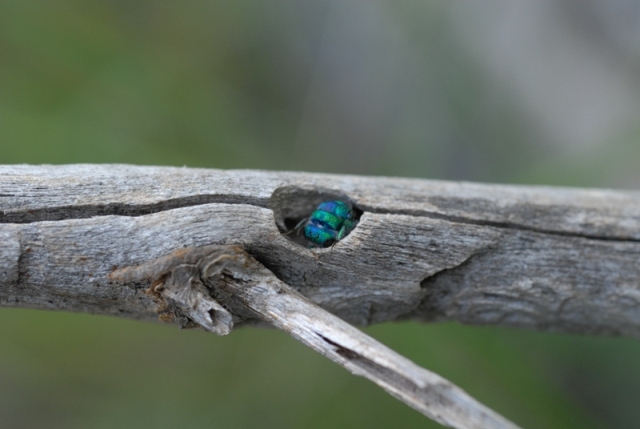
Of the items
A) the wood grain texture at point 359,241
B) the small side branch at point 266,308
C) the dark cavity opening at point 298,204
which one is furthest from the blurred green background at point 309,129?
the small side branch at point 266,308

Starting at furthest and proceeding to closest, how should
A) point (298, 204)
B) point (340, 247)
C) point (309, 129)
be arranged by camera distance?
point (309, 129) → point (298, 204) → point (340, 247)

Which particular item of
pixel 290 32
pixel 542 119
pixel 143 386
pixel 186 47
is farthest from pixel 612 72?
pixel 143 386

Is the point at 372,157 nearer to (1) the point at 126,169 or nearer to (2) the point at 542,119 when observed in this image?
(2) the point at 542,119

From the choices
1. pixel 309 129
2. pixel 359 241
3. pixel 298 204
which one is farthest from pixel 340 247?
pixel 309 129

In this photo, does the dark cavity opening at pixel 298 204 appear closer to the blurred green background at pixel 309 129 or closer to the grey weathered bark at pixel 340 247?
the grey weathered bark at pixel 340 247

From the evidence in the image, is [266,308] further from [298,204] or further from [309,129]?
[309,129]

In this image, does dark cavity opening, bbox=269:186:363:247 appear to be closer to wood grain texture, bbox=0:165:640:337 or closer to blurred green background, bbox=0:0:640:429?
wood grain texture, bbox=0:165:640:337
